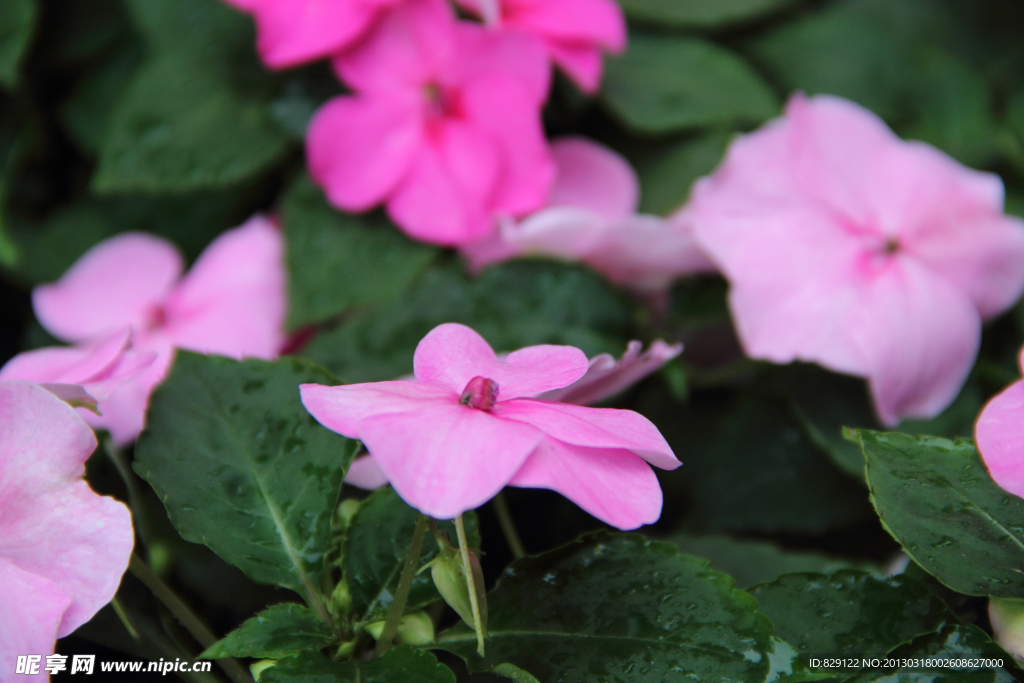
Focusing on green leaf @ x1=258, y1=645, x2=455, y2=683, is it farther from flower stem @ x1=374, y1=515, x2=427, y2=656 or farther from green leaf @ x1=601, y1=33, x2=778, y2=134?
green leaf @ x1=601, y1=33, x2=778, y2=134

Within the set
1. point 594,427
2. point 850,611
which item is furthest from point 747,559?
point 594,427

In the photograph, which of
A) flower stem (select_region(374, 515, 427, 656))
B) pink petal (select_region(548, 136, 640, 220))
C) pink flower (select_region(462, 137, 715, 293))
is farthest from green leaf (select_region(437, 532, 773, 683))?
pink petal (select_region(548, 136, 640, 220))

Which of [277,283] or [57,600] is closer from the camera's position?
[57,600]

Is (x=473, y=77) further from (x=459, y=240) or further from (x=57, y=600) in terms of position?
(x=57, y=600)

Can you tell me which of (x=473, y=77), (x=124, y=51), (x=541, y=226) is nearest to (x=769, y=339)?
(x=541, y=226)

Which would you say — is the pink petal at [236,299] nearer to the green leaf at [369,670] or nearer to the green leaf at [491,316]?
the green leaf at [491,316]

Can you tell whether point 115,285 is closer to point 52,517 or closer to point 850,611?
point 52,517
